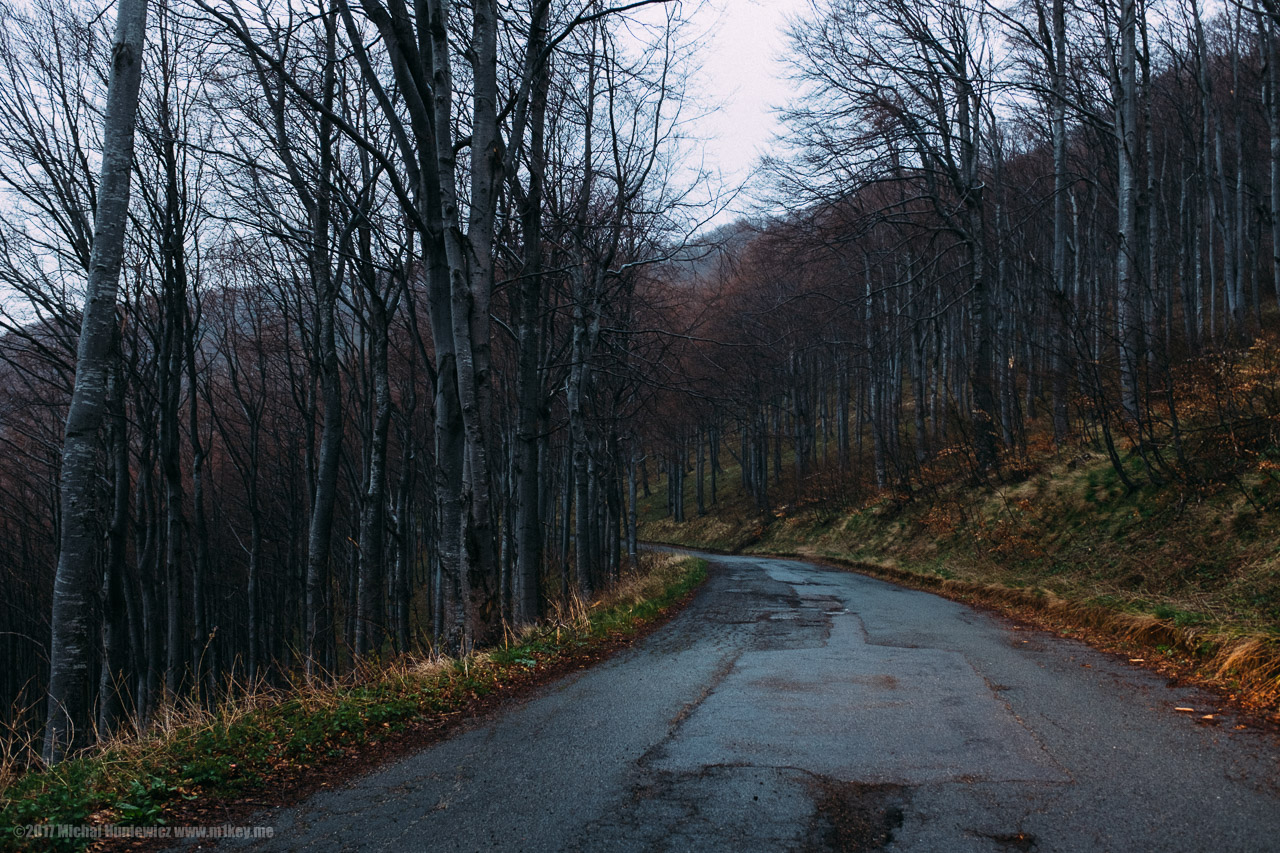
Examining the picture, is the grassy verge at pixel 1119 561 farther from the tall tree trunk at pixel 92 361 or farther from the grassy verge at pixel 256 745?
the tall tree trunk at pixel 92 361

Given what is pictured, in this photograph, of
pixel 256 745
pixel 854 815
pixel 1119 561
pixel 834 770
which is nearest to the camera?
pixel 854 815

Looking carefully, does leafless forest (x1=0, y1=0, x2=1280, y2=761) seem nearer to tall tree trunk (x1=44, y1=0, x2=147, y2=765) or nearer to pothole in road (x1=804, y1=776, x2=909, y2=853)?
tall tree trunk (x1=44, y1=0, x2=147, y2=765)

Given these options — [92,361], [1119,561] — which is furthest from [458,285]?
[1119,561]

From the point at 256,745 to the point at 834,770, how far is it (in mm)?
3489

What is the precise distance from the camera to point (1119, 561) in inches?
444

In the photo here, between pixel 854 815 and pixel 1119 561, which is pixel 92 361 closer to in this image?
pixel 854 815

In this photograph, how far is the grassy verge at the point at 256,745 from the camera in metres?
3.96

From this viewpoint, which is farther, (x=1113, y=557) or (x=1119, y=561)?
(x=1113, y=557)

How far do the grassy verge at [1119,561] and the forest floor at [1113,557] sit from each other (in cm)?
2

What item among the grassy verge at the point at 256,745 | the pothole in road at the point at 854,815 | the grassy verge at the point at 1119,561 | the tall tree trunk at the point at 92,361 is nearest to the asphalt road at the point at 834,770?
the pothole in road at the point at 854,815

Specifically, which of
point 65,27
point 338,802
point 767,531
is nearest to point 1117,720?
point 338,802

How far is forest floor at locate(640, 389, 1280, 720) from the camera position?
700 cm

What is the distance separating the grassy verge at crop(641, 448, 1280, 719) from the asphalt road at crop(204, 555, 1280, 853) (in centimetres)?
68

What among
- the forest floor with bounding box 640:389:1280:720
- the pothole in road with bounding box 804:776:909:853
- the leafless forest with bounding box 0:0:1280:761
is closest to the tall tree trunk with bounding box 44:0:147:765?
the leafless forest with bounding box 0:0:1280:761
